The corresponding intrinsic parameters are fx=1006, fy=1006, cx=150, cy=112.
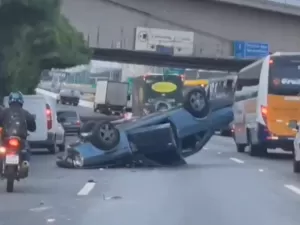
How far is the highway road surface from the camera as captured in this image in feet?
48.9

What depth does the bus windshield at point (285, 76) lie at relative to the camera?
32031 mm

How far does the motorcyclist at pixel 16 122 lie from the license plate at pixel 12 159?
28 centimetres

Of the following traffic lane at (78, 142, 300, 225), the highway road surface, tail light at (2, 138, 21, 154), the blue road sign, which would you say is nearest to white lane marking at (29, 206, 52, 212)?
the highway road surface

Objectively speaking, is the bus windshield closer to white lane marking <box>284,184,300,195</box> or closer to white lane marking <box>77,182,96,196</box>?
white lane marking <box>284,184,300,195</box>

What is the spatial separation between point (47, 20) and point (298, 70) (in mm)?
9784

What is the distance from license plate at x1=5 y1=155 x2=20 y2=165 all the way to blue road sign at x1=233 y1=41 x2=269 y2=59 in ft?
128

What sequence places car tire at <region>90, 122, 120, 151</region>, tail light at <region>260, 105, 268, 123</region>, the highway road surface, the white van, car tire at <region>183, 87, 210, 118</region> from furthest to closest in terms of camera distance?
1. the white van
2. tail light at <region>260, 105, 268, 123</region>
3. car tire at <region>183, 87, 210, 118</region>
4. car tire at <region>90, 122, 120, 151</region>
5. the highway road surface

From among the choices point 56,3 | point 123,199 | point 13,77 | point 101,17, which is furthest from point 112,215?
point 101,17

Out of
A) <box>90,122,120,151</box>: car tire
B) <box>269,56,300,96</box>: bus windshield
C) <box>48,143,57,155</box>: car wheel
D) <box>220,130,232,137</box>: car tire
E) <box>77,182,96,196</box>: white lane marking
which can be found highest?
<box>269,56,300,96</box>: bus windshield

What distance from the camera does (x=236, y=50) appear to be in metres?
56.2

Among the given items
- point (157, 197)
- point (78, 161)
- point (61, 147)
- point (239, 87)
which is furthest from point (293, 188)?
point (61, 147)

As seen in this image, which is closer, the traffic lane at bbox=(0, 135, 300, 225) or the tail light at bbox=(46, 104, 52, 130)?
the traffic lane at bbox=(0, 135, 300, 225)

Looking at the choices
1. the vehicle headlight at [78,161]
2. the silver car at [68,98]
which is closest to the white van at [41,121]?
the vehicle headlight at [78,161]

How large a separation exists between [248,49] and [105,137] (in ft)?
109
